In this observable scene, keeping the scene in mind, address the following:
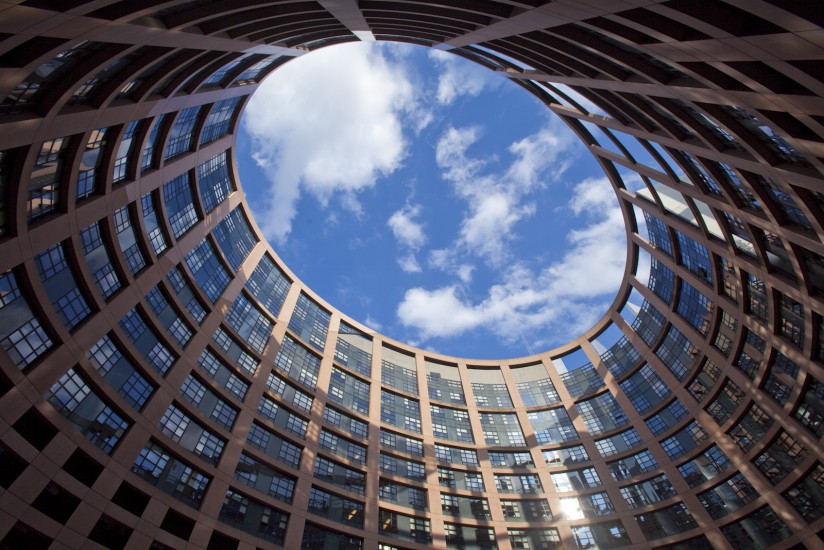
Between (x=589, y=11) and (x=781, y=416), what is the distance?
32.9 meters

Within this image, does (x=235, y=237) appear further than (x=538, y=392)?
No

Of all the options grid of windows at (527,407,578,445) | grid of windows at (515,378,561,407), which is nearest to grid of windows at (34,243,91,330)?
grid of windows at (527,407,578,445)

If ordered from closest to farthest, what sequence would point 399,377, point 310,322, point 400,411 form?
point 400,411 < point 310,322 < point 399,377

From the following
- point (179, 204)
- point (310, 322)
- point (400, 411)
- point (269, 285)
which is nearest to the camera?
point (179, 204)

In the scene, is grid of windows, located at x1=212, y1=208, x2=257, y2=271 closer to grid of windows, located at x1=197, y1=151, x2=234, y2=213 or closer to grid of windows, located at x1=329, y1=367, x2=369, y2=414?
grid of windows, located at x1=197, y1=151, x2=234, y2=213

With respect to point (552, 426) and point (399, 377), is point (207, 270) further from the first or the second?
point (552, 426)

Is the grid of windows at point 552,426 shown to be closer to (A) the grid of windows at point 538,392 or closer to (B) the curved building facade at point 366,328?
(B) the curved building facade at point 366,328

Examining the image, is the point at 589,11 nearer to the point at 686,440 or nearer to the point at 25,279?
the point at 25,279

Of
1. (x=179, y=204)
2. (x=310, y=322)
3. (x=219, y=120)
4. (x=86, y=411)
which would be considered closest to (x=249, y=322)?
(x=310, y=322)

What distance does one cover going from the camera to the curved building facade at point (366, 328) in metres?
18.9

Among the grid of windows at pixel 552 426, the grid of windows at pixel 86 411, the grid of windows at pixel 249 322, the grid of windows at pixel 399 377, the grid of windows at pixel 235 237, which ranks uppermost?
the grid of windows at pixel 235 237

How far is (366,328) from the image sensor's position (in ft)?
190

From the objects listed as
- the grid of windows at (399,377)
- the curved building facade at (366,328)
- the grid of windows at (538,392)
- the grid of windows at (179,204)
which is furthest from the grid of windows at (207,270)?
the grid of windows at (538,392)

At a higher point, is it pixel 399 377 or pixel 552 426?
pixel 399 377
